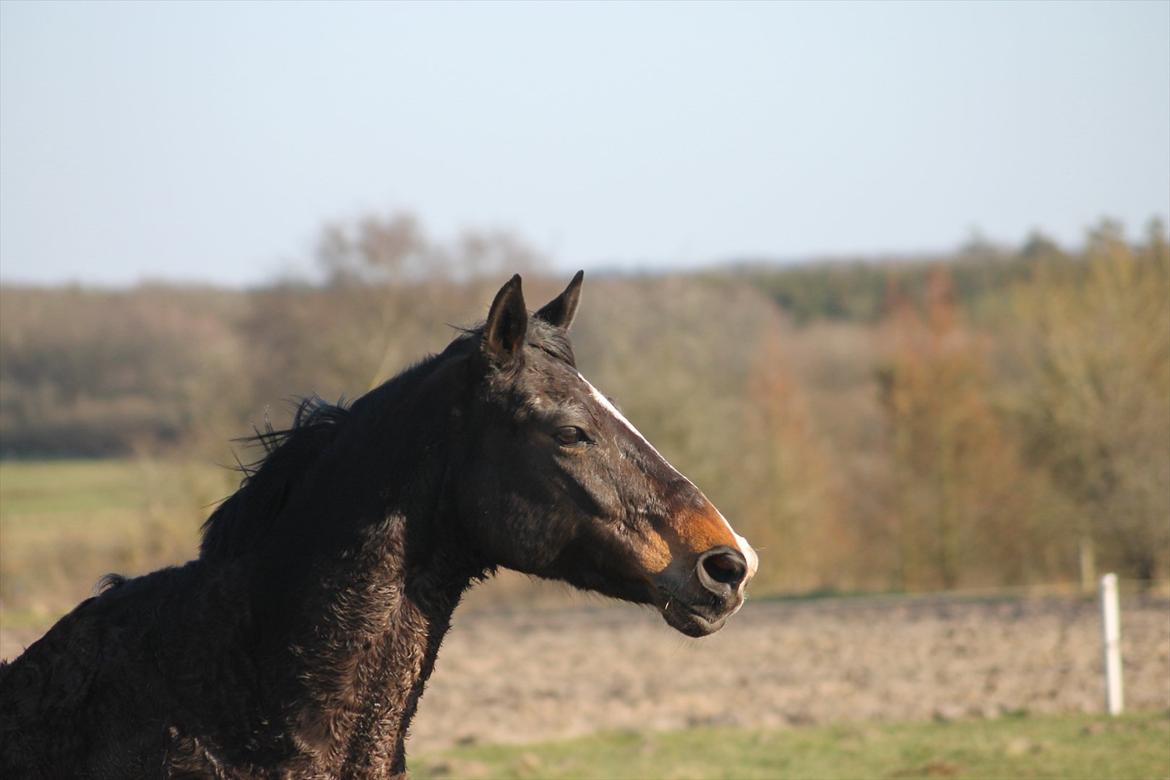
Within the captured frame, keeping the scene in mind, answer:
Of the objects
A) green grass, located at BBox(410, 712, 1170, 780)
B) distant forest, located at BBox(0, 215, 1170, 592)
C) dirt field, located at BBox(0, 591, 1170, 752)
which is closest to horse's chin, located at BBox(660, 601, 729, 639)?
green grass, located at BBox(410, 712, 1170, 780)

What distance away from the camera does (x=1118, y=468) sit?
102 ft

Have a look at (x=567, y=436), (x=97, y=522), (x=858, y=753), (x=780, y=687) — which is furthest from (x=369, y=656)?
(x=97, y=522)

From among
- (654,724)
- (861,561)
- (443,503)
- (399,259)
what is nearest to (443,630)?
(443,503)

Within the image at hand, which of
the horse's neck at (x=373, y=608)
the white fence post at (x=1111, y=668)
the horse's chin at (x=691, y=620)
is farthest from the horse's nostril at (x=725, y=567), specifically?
the white fence post at (x=1111, y=668)

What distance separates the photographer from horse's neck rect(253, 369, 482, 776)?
3.92 meters

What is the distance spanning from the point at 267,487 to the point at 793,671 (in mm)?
13626

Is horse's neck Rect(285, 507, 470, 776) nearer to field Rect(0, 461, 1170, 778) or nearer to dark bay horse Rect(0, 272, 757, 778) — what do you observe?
dark bay horse Rect(0, 272, 757, 778)

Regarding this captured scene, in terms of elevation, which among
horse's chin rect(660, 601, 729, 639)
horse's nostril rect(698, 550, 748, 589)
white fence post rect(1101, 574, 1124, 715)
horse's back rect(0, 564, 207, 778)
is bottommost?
white fence post rect(1101, 574, 1124, 715)

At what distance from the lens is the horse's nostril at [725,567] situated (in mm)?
3822

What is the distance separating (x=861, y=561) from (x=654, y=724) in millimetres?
28823

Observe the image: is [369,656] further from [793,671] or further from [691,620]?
[793,671]

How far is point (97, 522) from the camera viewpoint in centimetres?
3100

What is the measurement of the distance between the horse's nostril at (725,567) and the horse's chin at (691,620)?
0.12 metres

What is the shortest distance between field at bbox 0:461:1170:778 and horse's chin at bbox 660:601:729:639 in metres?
Answer: 0.84
